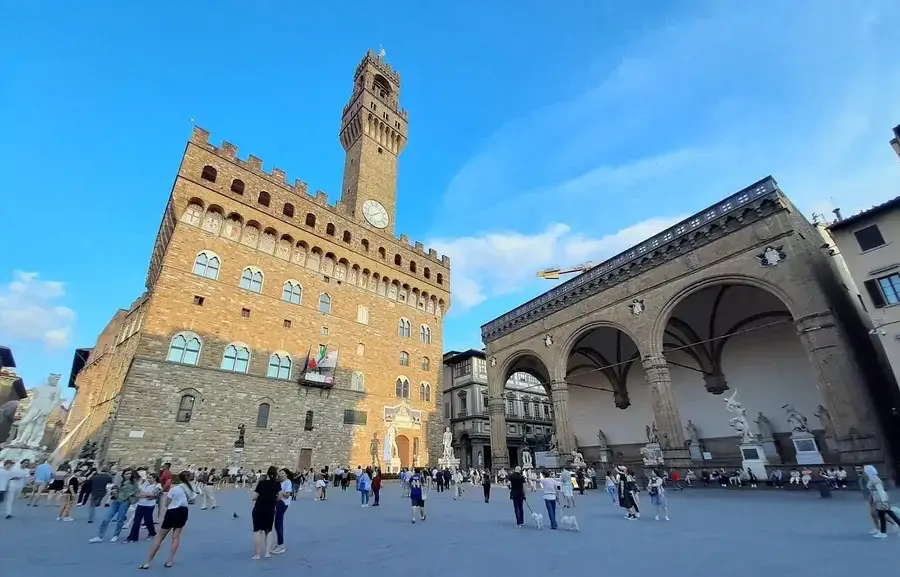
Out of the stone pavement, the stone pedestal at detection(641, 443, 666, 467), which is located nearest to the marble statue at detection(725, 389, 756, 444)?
the stone pedestal at detection(641, 443, 666, 467)

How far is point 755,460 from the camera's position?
1544 centimetres

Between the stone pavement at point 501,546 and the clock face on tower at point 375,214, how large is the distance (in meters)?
26.2

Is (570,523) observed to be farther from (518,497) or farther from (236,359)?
(236,359)

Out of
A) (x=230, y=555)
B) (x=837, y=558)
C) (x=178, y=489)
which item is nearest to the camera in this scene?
(x=837, y=558)

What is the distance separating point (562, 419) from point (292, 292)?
18948 mm

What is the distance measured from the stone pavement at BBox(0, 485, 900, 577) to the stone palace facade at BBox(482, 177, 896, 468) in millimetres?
6280

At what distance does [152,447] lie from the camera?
18.9 m

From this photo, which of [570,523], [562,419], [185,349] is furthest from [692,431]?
[185,349]

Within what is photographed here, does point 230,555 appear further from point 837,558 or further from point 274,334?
point 274,334

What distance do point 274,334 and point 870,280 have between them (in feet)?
94.3

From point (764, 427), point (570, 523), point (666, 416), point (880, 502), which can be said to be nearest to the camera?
point (880, 502)

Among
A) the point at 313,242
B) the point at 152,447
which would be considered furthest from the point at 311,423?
the point at 313,242

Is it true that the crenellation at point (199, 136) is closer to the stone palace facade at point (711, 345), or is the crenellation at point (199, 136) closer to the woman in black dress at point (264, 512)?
the stone palace facade at point (711, 345)

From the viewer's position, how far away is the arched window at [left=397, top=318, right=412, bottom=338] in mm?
32219
